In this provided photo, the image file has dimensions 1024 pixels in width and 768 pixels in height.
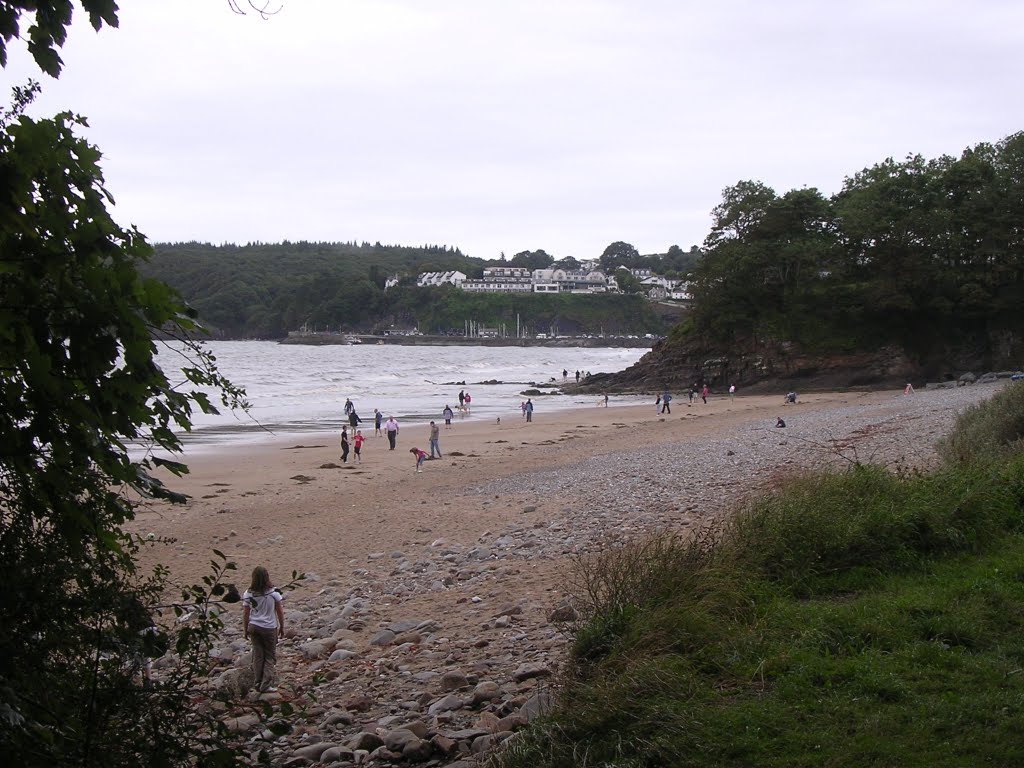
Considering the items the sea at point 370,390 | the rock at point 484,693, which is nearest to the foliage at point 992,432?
the rock at point 484,693

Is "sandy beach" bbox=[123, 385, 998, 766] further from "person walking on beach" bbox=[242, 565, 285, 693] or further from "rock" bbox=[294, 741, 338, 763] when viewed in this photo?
"person walking on beach" bbox=[242, 565, 285, 693]

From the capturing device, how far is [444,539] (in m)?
13.1

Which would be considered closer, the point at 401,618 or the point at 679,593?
the point at 679,593

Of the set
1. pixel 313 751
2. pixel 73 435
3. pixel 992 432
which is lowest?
pixel 313 751

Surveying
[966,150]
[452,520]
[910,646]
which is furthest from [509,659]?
[966,150]

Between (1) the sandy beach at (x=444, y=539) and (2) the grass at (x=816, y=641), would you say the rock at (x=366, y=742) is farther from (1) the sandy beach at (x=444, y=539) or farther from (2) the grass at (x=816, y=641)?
(2) the grass at (x=816, y=641)

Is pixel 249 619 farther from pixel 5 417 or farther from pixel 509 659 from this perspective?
pixel 5 417

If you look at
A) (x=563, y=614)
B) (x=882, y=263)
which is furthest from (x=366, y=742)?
(x=882, y=263)

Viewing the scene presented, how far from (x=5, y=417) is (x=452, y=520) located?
12246mm

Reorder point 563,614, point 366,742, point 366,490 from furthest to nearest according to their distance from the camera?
point 366,490, point 563,614, point 366,742

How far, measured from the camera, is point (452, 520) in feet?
48.3

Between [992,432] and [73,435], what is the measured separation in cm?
1274

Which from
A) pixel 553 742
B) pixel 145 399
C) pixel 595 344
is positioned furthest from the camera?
pixel 595 344

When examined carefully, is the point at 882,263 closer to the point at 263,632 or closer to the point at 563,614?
the point at 563,614
